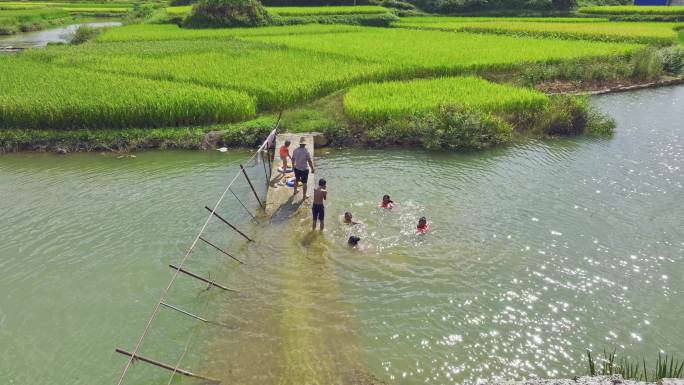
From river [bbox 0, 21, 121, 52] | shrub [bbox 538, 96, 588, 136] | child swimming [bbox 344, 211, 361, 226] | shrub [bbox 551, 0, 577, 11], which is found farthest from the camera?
shrub [bbox 551, 0, 577, 11]

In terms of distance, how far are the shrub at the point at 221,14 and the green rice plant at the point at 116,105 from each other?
19.4 m

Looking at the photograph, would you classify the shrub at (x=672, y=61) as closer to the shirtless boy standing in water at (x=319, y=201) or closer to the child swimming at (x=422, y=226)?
the child swimming at (x=422, y=226)

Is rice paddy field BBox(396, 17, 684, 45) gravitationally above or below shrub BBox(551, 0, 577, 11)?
below

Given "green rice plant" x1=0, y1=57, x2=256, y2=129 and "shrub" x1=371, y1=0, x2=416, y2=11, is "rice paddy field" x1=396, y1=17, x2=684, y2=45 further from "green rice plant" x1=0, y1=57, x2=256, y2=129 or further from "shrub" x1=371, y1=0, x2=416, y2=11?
"green rice plant" x1=0, y1=57, x2=256, y2=129

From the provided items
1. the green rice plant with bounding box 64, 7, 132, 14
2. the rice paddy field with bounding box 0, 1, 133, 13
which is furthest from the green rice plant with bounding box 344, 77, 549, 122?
the rice paddy field with bounding box 0, 1, 133, 13

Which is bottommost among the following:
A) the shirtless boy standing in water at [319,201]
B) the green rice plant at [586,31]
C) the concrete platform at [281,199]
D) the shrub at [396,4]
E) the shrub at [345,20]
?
the concrete platform at [281,199]

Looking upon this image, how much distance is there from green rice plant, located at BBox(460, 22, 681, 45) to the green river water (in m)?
17.8

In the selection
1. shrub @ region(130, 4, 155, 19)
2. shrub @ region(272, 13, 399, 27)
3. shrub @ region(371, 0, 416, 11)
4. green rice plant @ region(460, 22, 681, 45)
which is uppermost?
shrub @ region(371, 0, 416, 11)

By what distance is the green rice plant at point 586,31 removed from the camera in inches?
979

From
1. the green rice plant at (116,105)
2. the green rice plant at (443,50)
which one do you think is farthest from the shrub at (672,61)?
the green rice plant at (116,105)

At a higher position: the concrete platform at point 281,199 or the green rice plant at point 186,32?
the green rice plant at point 186,32

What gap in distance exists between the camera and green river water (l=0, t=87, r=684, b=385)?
5.67 m

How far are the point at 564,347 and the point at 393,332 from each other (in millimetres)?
2196

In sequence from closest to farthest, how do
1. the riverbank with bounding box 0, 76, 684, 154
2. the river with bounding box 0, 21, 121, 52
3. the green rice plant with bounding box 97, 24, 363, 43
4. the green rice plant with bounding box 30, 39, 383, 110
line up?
the riverbank with bounding box 0, 76, 684, 154
the green rice plant with bounding box 30, 39, 383, 110
the green rice plant with bounding box 97, 24, 363, 43
the river with bounding box 0, 21, 121, 52
